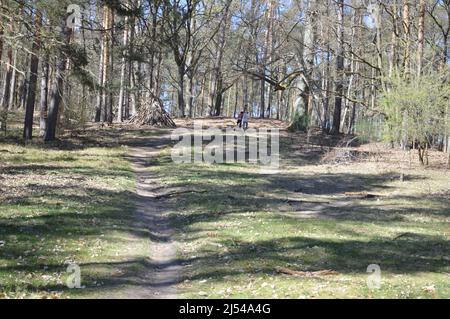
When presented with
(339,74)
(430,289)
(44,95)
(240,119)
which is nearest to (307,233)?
(430,289)

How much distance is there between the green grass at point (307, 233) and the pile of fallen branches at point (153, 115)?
14.9m

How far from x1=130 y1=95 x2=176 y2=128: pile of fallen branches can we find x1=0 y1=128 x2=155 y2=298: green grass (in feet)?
52.5

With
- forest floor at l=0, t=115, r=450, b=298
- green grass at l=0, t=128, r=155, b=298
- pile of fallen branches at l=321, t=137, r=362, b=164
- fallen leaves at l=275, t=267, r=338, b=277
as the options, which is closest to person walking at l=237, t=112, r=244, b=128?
pile of fallen branches at l=321, t=137, r=362, b=164

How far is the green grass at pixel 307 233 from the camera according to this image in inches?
384

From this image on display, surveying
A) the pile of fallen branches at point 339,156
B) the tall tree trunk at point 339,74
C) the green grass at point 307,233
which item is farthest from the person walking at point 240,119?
the green grass at point 307,233

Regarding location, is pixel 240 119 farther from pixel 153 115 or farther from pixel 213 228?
pixel 213 228

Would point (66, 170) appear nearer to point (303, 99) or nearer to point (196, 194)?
point (196, 194)

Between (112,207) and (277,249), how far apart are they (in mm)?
5781

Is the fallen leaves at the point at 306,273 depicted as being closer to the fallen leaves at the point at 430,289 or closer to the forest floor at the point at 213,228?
the forest floor at the point at 213,228

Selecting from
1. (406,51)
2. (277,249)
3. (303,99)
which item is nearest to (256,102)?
(303,99)

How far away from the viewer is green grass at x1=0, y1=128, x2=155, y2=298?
9359 millimetres

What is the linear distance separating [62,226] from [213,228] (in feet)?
12.8
